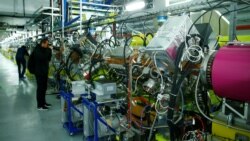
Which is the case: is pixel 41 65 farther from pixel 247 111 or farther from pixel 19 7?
pixel 19 7

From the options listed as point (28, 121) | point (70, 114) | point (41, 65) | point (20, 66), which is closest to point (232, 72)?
point (70, 114)

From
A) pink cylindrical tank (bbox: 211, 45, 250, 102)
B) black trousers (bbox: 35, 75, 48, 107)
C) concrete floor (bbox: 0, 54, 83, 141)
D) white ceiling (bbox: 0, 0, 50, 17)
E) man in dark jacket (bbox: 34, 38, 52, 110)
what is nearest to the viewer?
pink cylindrical tank (bbox: 211, 45, 250, 102)

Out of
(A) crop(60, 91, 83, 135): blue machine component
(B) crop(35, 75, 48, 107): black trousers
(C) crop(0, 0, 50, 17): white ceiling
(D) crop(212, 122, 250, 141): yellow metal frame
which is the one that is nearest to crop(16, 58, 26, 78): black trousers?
(C) crop(0, 0, 50, 17): white ceiling

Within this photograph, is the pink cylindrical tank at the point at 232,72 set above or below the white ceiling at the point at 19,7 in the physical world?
below

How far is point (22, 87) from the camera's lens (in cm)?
750

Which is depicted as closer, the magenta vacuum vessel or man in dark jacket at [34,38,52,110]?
the magenta vacuum vessel

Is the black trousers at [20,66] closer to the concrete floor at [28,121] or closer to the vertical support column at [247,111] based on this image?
the concrete floor at [28,121]

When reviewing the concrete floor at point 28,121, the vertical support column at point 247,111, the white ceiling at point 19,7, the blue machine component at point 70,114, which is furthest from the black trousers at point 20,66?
the vertical support column at point 247,111

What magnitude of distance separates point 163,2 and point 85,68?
1649mm

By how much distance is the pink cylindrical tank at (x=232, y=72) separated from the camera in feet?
3.84

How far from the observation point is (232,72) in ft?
4.01

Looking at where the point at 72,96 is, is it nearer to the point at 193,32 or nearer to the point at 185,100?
the point at 185,100

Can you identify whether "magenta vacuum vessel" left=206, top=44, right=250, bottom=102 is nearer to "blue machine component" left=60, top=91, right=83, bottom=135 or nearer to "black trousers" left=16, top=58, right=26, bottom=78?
"blue machine component" left=60, top=91, right=83, bottom=135

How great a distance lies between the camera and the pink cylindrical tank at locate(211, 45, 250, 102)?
117 cm
